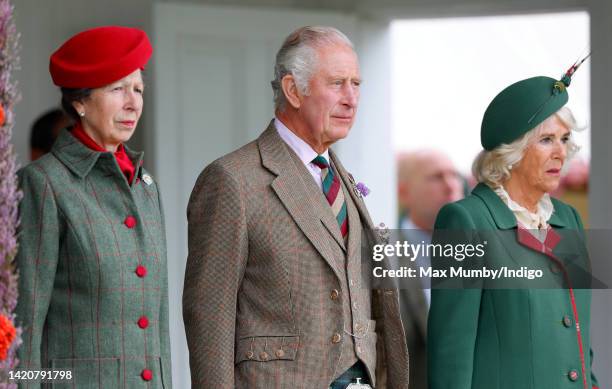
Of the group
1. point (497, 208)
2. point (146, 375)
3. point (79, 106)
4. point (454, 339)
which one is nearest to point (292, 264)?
point (146, 375)

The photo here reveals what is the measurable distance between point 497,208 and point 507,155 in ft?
0.59

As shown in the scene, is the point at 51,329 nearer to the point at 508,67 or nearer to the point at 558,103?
the point at 558,103

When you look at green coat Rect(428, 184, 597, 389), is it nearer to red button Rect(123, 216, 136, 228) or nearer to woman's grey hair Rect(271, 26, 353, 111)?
woman's grey hair Rect(271, 26, 353, 111)

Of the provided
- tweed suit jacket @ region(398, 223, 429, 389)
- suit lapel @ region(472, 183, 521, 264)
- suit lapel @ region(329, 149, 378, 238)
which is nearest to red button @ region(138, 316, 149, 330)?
suit lapel @ region(329, 149, 378, 238)

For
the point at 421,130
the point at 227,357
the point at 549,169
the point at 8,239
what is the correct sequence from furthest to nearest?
1. the point at 421,130
2. the point at 549,169
3. the point at 227,357
4. the point at 8,239

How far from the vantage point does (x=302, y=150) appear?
12.8 feet

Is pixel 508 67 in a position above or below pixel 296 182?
above

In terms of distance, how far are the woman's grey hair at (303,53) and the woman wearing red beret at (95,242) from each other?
1.42 ft

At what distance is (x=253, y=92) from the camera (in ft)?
23.3

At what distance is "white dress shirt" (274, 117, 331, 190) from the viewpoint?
12.8 feet

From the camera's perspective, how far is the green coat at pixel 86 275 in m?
3.42

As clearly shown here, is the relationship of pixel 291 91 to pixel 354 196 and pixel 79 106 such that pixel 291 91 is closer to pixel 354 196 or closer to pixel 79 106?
pixel 354 196

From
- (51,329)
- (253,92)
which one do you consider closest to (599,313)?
Result: (253,92)

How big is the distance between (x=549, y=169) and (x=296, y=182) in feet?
3.05
